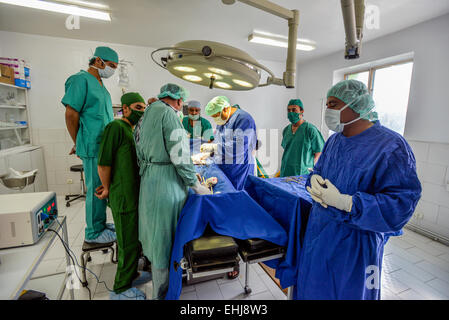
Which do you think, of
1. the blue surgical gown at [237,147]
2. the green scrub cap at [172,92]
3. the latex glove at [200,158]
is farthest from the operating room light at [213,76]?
the latex glove at [200,158]

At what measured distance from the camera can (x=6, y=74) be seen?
312cm

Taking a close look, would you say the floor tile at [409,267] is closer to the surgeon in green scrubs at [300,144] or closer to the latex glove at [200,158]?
the surgeon in green scrubs at [300,144]

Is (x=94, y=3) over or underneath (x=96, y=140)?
over

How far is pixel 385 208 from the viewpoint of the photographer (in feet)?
3.17

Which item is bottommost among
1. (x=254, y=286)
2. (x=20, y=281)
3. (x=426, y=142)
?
(x=254, y=286)

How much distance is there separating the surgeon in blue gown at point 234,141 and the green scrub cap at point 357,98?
1184mm

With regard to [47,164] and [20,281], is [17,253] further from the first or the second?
[47,164]

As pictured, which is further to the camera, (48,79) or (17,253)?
(48,79)

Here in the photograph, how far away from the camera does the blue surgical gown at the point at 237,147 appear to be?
231 centimetres

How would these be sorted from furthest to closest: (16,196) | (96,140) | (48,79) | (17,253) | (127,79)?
(127,79), (48,79), (96,140), (16,196), (17,253)

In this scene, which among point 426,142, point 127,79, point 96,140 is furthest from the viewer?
point 127,79

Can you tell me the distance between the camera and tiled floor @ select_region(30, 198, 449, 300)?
1.86 m

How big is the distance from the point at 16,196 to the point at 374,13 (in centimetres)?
397
